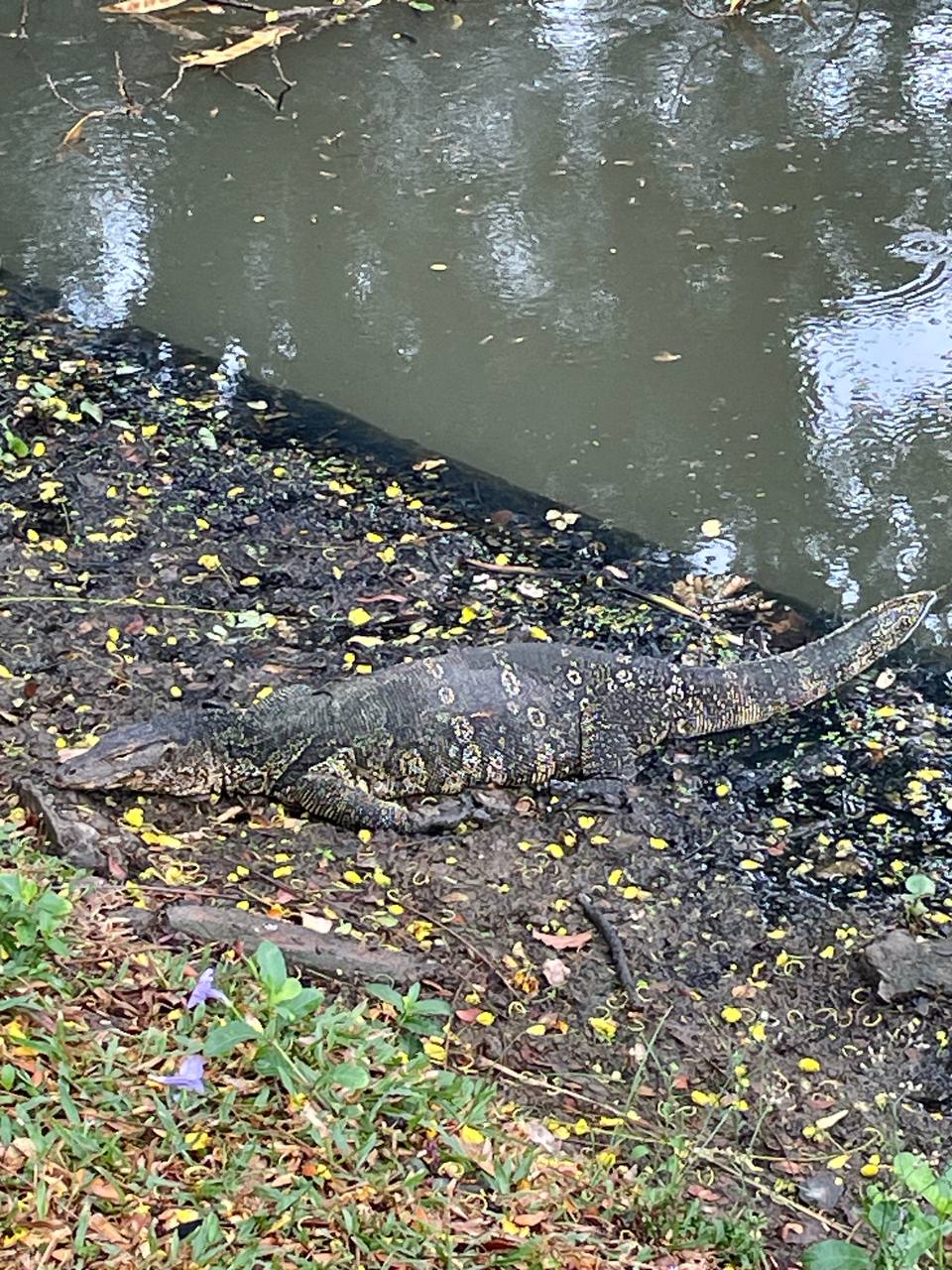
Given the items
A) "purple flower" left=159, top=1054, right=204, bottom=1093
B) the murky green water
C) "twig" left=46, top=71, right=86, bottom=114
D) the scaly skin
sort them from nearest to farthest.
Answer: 1. "purple flower" left=159, top=1054, right=204, bottom=1093
2. the scaly skin
3. the murky green water
4. "twig" left=46, top=71, right=86, bottom=114

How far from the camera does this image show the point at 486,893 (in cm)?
520

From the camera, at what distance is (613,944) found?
496 cm

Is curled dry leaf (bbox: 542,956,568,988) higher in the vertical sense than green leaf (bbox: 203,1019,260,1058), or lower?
lower

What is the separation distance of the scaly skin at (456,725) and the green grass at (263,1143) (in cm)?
145

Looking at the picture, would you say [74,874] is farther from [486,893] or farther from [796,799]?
[796,799]

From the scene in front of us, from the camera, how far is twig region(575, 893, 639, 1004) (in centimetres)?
480

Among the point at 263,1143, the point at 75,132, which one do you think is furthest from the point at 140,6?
the point at 263,1143

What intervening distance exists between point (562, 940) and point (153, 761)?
1616 millimetres

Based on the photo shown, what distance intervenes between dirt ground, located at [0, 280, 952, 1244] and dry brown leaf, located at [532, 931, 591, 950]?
0.01 meters

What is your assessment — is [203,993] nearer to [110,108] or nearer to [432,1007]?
[432,1007]

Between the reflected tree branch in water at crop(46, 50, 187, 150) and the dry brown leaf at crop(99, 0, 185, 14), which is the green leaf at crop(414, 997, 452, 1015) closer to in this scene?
the reflected tree branch in water at crop(46, 50, 187, 150)

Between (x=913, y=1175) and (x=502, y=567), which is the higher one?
(x=913, y=1175)

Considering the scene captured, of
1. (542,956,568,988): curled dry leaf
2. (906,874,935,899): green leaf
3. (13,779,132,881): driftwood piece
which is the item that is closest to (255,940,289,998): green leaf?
(13,779,132,881): driftwood piece

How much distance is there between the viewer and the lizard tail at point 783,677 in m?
6.23
